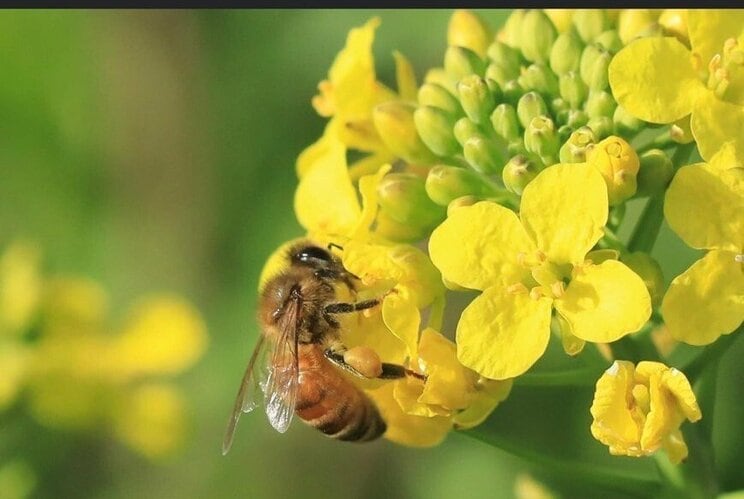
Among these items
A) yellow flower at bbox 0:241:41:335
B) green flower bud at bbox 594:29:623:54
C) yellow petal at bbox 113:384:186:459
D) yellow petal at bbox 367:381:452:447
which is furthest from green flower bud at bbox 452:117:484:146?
yellow petal at bbox 113:384:186:459

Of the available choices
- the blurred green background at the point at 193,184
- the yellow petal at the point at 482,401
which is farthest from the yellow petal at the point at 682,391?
the blurred green background at the point at 193,184

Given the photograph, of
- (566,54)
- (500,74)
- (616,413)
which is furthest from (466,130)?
(616,413)

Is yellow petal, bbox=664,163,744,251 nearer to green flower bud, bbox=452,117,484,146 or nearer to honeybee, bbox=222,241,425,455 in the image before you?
green flower bud, bbox=452,117,484,146

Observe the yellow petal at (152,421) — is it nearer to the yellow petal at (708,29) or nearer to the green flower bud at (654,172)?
the green flower bud at (654,172)

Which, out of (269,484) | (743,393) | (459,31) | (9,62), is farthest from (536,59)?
(9,62)

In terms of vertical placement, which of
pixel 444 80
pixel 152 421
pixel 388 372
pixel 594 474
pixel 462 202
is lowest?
pixel 152 421

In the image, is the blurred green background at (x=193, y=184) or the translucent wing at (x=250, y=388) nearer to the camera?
the translucent wing at (x=250, y=388)

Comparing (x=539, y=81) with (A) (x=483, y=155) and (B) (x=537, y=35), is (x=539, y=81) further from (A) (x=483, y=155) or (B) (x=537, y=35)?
(A) (x=483, y=155)
